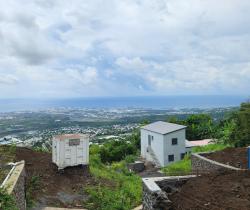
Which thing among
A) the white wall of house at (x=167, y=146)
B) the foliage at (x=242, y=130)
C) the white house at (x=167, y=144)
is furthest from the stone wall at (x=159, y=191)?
the white wall of house at (x=167, y=146)

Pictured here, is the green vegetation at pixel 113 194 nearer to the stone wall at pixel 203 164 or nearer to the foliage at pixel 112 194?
the foliage at pixel 112 194

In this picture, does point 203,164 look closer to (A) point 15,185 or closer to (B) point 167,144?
(A) point 15,185

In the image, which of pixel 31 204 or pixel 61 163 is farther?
pixel 61 163

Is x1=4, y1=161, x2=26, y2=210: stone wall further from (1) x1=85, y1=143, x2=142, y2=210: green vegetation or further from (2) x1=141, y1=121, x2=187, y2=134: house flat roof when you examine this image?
(2) x1=141, y1=121, x2=187, y2=134: house flat roof

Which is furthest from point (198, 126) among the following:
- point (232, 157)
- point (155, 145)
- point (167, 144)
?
point (232, 157)

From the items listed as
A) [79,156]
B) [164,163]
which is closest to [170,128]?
[164,163]

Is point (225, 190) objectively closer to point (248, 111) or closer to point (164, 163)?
point (248, 111)
